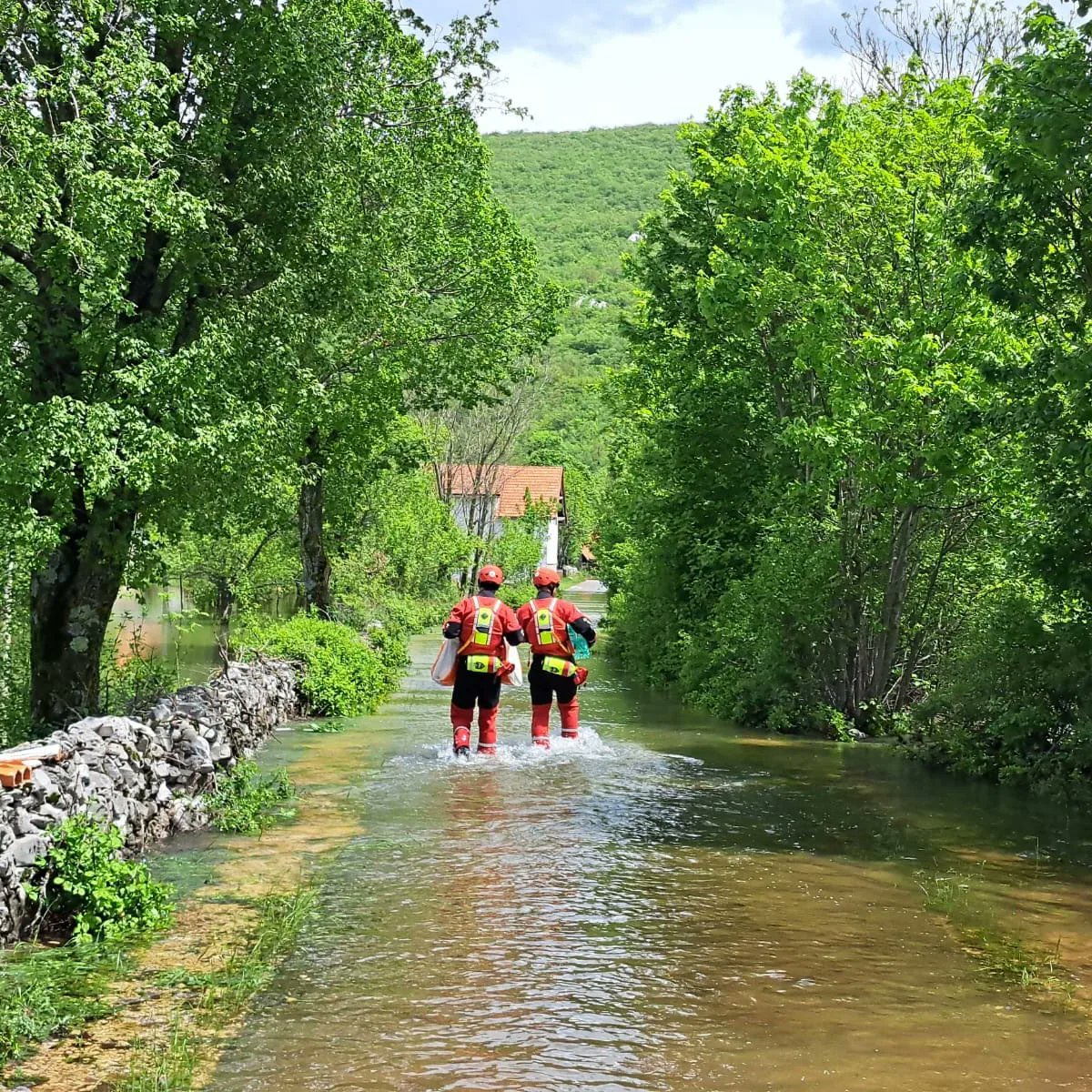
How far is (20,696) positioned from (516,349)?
14106 mm

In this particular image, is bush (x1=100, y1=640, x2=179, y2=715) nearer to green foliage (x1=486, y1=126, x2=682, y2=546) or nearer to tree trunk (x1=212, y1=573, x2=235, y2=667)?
tree trunk (x1=212, y1=573, x2=235, y2=667)

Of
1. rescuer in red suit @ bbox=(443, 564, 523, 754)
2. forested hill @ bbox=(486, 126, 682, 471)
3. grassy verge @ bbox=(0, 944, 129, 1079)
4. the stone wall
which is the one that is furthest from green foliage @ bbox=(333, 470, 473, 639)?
forested hill @ bbox=(486, 126, 682, 471)

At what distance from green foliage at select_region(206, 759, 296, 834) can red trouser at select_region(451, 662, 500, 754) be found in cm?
268

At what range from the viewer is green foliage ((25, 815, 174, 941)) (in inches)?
290

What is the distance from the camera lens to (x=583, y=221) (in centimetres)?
11169

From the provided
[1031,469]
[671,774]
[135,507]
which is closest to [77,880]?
[135,507]

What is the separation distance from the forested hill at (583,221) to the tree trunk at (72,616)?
7305 cm

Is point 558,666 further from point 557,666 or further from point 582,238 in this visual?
point 582,238

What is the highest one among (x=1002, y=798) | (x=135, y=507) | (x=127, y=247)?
(x=127, y=247)

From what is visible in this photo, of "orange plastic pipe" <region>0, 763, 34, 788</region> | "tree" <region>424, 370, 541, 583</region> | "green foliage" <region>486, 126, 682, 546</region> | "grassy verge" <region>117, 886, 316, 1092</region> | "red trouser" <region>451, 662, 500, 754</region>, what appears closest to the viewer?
"grassy verge" <region>117, 886, 316, 1092</region>

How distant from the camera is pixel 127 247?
1175 cm

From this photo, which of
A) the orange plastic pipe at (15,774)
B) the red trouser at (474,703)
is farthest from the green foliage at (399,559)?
the orange plastic pipe at (15,774)

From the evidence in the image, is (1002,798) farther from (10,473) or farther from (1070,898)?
(10,473)

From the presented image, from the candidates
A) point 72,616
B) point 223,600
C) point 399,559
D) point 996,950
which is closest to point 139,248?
point 72,616
